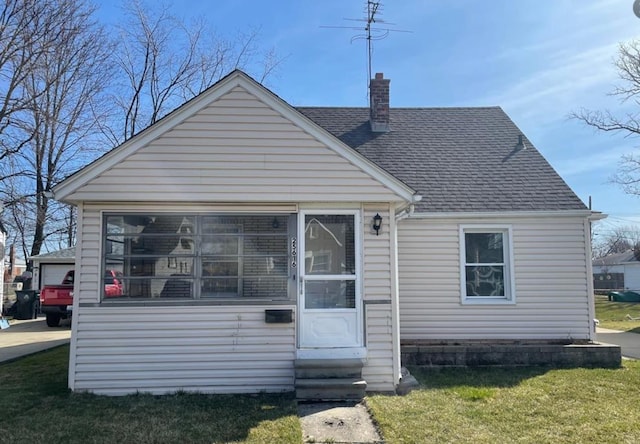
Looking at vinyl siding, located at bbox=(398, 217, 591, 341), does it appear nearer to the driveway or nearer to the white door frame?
the white door frame

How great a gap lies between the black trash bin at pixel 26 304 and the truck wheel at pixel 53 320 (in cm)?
332

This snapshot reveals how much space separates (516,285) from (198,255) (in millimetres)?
5993

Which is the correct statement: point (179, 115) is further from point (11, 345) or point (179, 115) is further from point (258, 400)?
point (11, 345)

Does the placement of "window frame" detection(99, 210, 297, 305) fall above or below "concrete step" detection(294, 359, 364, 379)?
above

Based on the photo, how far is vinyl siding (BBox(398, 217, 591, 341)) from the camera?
30.2 feet

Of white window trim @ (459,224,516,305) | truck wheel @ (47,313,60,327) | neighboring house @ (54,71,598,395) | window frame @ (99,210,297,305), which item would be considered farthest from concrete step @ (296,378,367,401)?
truck wheel @ (47,313,60,327)

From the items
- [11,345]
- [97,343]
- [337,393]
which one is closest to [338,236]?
[337,393]

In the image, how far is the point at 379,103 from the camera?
1198cm

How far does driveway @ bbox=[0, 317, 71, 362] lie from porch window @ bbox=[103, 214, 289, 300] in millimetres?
4755

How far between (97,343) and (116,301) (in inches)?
23.5

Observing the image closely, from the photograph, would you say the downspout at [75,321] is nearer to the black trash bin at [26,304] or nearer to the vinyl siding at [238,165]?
the vinyl siding at [238,165]

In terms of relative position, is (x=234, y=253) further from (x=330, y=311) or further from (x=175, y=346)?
(x=330, y=311)

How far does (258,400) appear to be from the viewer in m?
6.23

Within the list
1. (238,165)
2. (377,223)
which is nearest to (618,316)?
(377,223)
